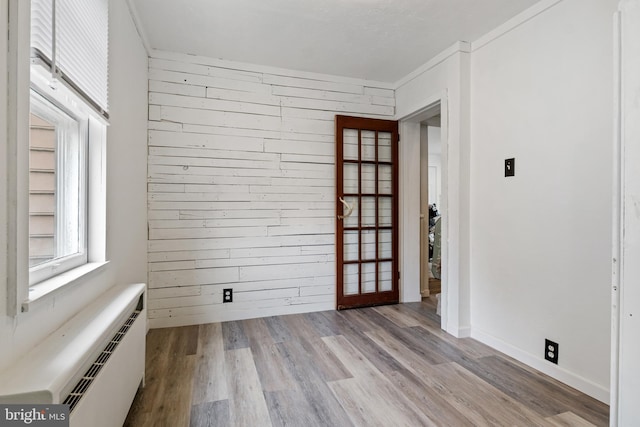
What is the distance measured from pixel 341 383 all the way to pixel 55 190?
1790 mm

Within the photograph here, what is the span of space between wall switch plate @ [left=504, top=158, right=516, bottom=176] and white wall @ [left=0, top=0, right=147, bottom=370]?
2.58m

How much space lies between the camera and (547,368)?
209 cm

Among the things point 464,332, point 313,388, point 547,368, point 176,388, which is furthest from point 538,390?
point 176,388

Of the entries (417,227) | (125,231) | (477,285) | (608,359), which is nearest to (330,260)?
(417,227)

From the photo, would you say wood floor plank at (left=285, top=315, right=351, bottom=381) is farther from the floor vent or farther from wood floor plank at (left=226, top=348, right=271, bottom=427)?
the floor vent

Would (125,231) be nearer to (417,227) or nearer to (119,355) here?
(119,355)

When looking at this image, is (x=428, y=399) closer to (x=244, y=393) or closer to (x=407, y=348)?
(x=407, y=348)

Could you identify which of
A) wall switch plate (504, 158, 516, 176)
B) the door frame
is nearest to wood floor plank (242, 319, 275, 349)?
the door frame

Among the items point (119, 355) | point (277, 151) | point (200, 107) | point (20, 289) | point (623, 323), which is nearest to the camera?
point (20, 289)

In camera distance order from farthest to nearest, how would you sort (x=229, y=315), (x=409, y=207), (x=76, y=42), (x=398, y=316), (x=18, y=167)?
(x=409, y=207) < (x=398, y=316) < (x=229, y=315) < (x=76, y=42) < (x=18, y=167)

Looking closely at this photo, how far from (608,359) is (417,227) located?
6.84 ft

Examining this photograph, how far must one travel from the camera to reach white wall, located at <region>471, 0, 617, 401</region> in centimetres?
184

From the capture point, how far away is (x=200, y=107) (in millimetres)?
2986

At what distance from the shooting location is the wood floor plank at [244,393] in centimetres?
164
